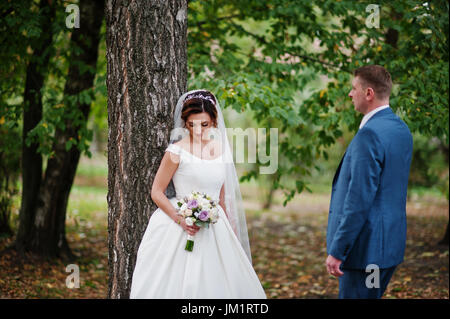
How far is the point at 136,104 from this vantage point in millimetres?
3250

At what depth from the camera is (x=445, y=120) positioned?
16.5 feet

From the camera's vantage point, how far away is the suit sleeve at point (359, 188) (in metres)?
2.67

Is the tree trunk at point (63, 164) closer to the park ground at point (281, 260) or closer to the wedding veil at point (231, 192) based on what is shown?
the park ground at point (281, 260)

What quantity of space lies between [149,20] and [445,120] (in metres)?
3.73

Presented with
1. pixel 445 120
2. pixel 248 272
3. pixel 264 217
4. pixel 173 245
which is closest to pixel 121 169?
pixel 173 245

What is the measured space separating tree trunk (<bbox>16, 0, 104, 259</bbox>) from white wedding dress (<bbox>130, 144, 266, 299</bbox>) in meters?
3.66

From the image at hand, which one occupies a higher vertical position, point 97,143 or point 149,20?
point 149,20

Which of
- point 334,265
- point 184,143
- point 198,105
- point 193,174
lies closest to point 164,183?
point 193,174

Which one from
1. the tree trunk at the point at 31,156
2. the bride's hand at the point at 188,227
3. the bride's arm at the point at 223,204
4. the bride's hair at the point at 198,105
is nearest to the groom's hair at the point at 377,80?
the bride's hair at the point at 198,105

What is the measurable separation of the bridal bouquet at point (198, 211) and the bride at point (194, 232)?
4.4 inches

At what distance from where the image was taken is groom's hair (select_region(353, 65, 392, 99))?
2.87m

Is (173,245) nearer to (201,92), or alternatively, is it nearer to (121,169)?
(121,169)

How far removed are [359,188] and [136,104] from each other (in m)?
1.75
